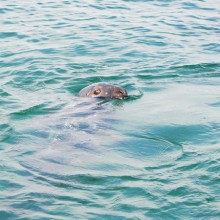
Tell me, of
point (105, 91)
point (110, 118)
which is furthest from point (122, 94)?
point (110, 118)

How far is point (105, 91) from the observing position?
36.4ft

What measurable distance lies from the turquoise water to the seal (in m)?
0.16

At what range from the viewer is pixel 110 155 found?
8453mm

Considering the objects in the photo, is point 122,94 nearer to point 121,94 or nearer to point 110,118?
point 121,94

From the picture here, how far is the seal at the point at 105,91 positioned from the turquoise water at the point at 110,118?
0.16m

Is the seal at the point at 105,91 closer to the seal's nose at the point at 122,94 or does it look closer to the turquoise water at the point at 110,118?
the seal's nose at the point at 122,94

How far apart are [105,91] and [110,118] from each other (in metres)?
1.22

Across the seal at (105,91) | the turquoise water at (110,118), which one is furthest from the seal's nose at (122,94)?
the turquoise water at (110,118)

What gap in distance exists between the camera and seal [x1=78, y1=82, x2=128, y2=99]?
36.3ft

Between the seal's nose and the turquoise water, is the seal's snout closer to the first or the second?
the seal's nose

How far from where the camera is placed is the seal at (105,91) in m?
11.1

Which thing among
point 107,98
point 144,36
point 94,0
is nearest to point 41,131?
point 107,98

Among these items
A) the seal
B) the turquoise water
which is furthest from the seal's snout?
the turquoise water

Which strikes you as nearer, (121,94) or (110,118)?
(110,118)
